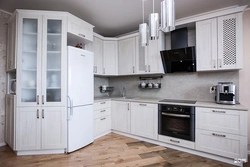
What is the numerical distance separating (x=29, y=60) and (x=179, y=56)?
2.85 m

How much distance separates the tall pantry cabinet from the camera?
229cm

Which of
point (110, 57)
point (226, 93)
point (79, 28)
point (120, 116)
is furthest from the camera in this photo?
point (110, 57)

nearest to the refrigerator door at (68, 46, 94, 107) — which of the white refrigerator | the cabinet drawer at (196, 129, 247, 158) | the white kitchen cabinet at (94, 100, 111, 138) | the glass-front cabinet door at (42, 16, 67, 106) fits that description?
the white refrigerator

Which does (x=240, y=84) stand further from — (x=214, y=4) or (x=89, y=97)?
(x=89, y=97)

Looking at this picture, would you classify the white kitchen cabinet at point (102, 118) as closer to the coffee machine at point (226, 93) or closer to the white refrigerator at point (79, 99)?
the white refrigerator at point (79, 99)

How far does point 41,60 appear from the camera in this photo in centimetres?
234

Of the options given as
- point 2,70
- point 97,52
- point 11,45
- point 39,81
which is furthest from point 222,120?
point 2,70

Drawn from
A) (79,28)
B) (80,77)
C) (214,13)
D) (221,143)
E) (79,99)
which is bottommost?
(221,143)

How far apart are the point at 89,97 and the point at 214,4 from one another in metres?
2.94

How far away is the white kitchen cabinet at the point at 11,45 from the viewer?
2375 millimetres

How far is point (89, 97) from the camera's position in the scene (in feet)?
8.98

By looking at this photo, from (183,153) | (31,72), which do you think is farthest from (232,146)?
(31,72)

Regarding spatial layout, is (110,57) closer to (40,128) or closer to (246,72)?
(40,128)

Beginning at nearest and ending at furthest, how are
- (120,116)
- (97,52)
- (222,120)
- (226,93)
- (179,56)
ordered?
(222,120) → (226,93) → (179,56) → (120,116) → (97,52)
